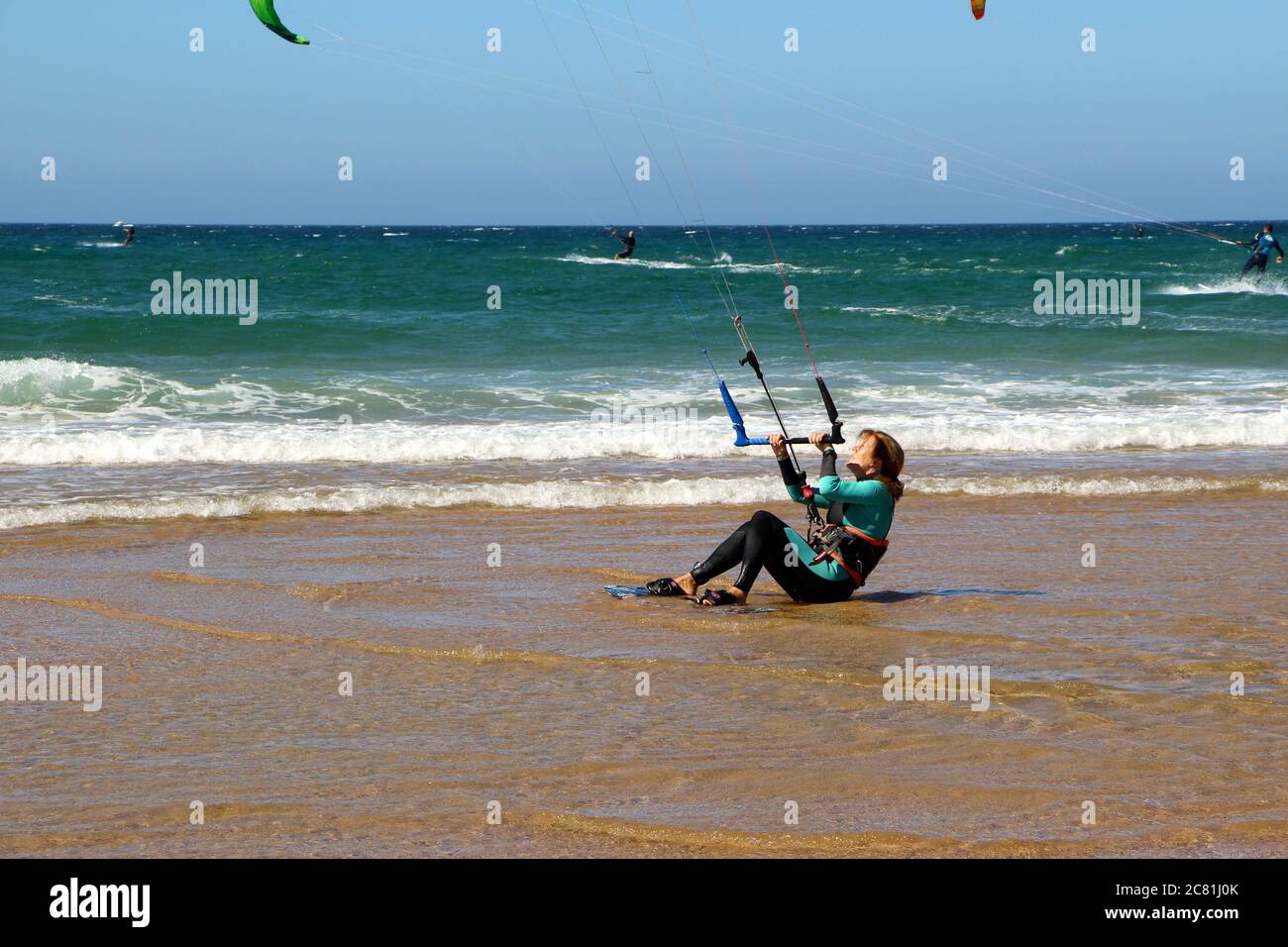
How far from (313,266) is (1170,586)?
135 ft

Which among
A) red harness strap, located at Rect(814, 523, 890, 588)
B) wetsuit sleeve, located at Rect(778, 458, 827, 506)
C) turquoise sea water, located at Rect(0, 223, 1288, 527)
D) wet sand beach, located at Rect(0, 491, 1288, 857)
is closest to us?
wet sand beach, located at Rect(0, 491, 1288, 857)

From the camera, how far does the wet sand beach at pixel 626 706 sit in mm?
4184

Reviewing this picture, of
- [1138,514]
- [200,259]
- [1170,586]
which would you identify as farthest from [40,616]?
[200,259]

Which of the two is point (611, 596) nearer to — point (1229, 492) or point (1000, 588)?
point (1000, 588)

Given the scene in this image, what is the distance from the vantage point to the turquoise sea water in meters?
11.8

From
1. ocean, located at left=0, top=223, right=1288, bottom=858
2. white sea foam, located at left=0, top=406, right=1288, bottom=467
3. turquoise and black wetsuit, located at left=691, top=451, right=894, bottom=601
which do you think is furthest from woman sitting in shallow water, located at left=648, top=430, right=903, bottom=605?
white sea foam, located at left=0, top=406, right=1288, bottom=467

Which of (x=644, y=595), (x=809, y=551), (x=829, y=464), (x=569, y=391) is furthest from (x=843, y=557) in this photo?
(x=569, y=391)

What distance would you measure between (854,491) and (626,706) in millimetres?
2167

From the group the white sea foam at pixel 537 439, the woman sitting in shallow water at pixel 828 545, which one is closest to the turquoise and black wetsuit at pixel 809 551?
the woman sitting in shallow water at pixel 828 545

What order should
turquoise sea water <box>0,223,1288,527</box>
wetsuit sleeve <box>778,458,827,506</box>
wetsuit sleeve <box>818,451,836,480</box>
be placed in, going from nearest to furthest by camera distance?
wetsuit sleeve <box>778,458,827,506</box>
wetsuit sleeve <box>818,451,836,480</box>
turquoise sea water <box>0,223,1288,527</box>

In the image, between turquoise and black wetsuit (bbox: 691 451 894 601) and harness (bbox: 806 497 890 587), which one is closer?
turquoise and black wetsuit (bbox: 691 451 894 601)

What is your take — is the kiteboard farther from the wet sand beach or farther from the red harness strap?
the red harness strap

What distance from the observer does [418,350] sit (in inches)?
920

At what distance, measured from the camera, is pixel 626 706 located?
544cm
